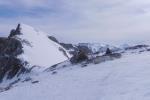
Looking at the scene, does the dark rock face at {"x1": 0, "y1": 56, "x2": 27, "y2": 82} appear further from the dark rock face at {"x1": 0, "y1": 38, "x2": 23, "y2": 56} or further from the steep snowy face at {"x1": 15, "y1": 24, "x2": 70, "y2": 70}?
the steep snowy face at {"x1": 15, "y1": 24, "x2": 70, "y2": 70}

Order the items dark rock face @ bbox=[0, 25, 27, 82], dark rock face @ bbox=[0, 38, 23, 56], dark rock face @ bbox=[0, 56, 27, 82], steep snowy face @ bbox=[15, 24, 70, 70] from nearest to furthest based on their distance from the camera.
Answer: dark rock face @ bbox=[0, 56, 27, 82], dark rock face @ bbox=[0, 25, 27, 82], steep snowy face @ bbox=[15, 24, 70, 70], dark rock face @ bbox=[0, 38, 23, 56]

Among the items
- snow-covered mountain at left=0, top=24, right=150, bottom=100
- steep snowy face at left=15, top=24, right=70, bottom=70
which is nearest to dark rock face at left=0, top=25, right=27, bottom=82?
snow-covered mountain at left=0, top=24, right=150, bottom=100

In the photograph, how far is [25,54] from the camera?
56312 millimetres

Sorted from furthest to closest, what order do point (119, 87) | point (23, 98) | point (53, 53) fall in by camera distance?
point (53, 53) < point (23, 98) < point (119, 87)

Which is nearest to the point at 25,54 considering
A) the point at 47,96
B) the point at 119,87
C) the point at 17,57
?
the point at 17,57

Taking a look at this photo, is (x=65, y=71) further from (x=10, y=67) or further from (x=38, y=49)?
(x=38, y=49)

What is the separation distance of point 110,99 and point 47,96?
640 cm

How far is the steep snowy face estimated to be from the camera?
5531 cm

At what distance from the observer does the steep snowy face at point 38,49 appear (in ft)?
181

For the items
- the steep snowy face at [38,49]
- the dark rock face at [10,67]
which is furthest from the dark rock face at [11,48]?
the dark rock face at [10,67]

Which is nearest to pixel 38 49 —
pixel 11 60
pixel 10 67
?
pixel 11 60

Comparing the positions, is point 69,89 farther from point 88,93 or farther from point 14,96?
point 14,96

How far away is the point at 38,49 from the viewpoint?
6069cm

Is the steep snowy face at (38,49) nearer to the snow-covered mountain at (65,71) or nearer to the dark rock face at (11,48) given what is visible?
the snow-covered mountain at (65,71)
